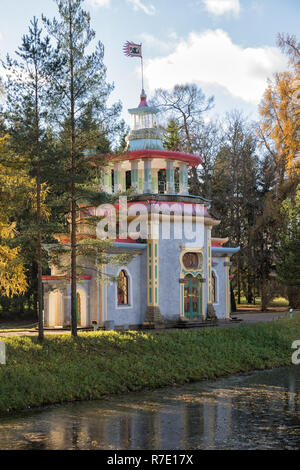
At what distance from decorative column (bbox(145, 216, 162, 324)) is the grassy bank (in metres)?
2.79

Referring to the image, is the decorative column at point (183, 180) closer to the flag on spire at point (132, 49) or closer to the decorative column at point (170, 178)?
the decorative column at point (170, 178)

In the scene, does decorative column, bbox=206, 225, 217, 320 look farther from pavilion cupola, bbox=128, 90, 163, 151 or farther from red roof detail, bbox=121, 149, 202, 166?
pavilion cupola, bbox=128, 90, 163, 151

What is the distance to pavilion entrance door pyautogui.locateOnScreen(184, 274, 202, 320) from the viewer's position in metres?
27.9

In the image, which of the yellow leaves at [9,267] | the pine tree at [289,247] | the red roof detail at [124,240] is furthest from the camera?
the pine tree at [289,247]

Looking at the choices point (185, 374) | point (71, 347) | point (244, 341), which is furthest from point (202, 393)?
point (244, 341)

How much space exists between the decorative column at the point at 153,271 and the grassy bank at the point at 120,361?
2.79m

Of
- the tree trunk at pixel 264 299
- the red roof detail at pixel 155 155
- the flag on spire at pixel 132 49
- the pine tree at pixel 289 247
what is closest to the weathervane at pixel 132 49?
the flag on spire at pixel 132 49

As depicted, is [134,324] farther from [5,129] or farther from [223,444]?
[223,444]

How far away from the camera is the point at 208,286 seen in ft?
94.1

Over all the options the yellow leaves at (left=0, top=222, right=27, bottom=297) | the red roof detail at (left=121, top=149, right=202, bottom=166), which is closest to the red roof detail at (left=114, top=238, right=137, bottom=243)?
the red roof detail at (left=121, top=149, right=202, bottom=166)

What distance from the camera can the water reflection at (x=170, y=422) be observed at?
12.8 meters

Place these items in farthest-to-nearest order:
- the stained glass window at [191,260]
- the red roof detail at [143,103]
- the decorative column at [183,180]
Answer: the red roof detail at [143,103] → the decorative column at [183,180] → the stained glass window at [191,260]

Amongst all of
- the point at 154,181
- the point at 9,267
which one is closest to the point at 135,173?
the point at 154,181
